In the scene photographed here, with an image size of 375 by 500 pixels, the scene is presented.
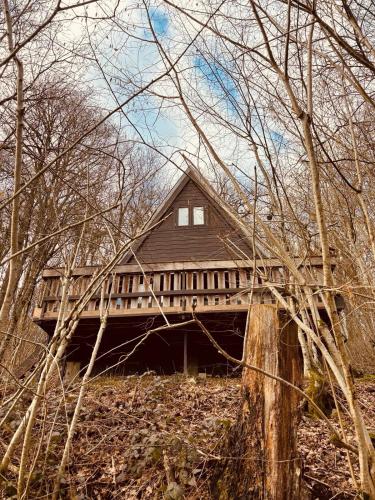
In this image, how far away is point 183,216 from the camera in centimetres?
1308

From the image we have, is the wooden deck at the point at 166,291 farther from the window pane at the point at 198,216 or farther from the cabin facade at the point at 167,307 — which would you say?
the window pane at the point at 198,216

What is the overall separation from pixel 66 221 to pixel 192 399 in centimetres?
739

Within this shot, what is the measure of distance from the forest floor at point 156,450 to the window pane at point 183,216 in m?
7.67

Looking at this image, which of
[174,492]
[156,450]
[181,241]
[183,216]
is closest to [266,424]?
[174,492]

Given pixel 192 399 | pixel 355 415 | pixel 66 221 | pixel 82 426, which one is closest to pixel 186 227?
pixel 66 221

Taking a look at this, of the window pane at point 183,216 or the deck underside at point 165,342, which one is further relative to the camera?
the window pane at point 183,216

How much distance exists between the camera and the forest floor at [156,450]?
3541 mm

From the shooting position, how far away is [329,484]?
11.7 ft

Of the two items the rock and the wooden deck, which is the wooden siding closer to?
the wooden deck

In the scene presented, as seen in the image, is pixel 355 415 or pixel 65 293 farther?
pixel 65 293

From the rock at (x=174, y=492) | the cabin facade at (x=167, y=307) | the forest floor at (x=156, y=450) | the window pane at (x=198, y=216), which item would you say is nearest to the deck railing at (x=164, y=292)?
the cabin facade at (x=167, y=307)

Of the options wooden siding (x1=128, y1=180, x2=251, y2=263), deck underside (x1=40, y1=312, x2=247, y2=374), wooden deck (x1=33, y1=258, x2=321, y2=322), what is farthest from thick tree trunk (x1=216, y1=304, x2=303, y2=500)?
wooden siding (x1=128, y1=180, x2=251, y2=263)

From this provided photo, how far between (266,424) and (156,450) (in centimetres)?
142

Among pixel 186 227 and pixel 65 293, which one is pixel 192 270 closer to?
pixel 186 227
